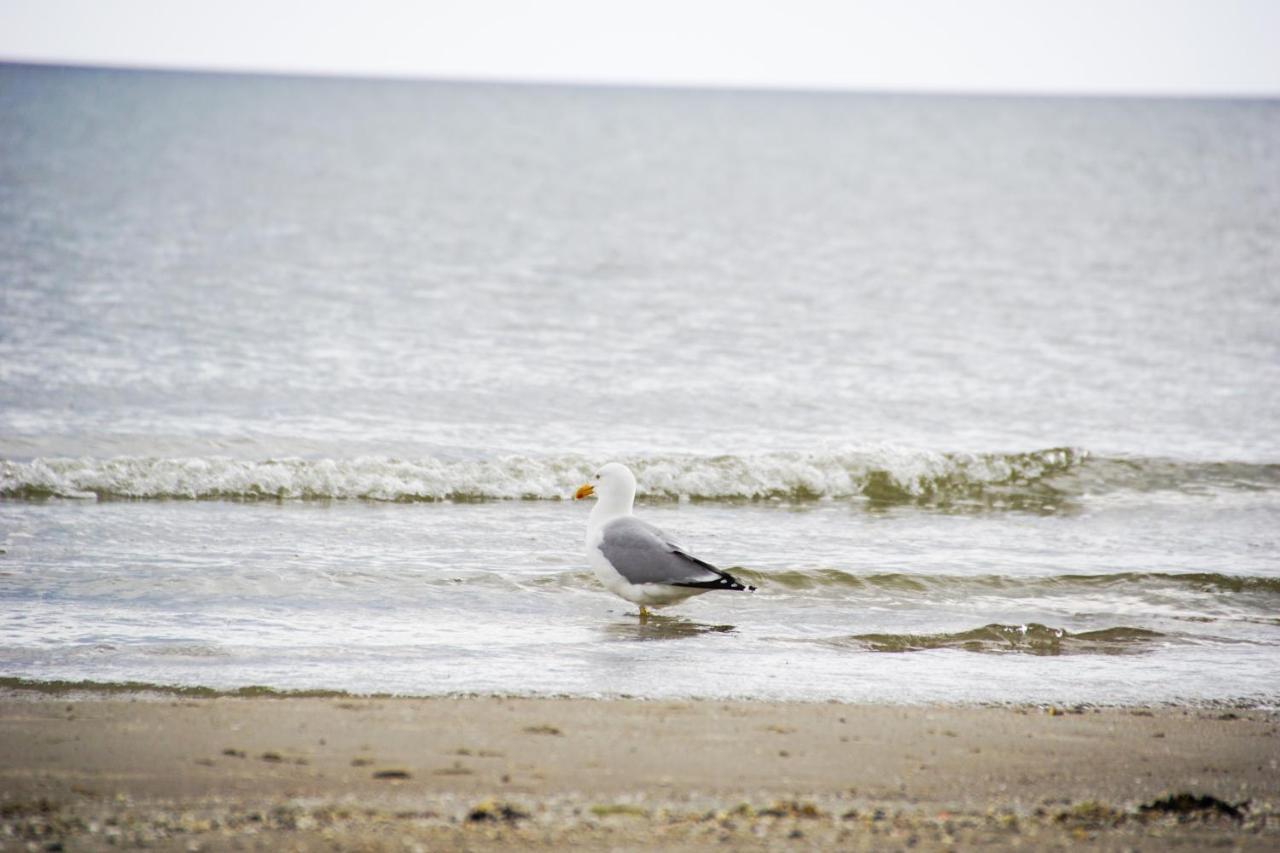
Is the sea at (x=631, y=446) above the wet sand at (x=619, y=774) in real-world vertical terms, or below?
above

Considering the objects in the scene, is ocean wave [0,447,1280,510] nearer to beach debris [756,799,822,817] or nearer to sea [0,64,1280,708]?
sea [0,64,1280,708]

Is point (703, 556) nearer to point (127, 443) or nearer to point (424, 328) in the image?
point (127, 443)

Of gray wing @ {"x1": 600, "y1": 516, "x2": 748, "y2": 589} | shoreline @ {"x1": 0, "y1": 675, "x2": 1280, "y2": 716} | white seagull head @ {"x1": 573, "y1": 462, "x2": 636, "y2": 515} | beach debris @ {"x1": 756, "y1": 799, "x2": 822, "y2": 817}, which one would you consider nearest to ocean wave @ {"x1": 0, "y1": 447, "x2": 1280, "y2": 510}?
white seagull head @ {"x1": 573, "y1": 462, "x2": 636, "y2": 515}

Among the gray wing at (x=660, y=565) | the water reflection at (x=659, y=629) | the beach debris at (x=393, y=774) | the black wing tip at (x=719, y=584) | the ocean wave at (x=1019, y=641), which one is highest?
the gray wing at (x=660, y=565)

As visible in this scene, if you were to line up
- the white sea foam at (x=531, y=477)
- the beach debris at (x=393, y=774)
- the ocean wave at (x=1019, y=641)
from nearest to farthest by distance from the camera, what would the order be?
the beach debris at (x=393, y=774) → the ocean wave at (x=1019, y=641) → the white sea foam at (x=531, y=477)

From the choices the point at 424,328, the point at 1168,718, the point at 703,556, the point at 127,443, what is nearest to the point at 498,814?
the point at 1168,718

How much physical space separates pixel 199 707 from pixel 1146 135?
74948mm

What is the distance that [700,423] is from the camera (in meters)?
14.4

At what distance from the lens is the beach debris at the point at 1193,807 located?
469cm

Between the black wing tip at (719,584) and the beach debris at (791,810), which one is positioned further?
the black wing tip at (719,584)

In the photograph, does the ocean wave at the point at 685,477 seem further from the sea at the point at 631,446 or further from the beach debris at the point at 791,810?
the beach debris at the point at 791,810

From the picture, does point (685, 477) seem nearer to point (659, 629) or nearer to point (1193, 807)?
point (659, 629)

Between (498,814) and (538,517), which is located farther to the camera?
(538,517)

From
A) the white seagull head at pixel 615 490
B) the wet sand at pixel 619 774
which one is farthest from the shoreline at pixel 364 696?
the white seagull head at pixel 615 490
